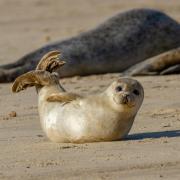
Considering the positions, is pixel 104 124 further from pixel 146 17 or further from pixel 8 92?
pixel 146 17

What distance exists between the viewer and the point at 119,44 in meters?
11.0

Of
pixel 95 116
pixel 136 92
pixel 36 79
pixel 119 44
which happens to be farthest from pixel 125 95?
pixel 119 44

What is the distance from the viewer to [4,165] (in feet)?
17.4

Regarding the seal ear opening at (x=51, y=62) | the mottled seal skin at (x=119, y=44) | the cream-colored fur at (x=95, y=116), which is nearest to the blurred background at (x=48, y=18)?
the mottled seal skin at (x=119, y=44)

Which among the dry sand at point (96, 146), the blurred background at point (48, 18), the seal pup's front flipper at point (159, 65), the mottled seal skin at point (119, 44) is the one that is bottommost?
the dry sand at point (96, 146)

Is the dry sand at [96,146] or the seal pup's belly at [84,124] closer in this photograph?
the dry sand at [96,146]

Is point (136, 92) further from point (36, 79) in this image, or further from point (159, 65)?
point (159, 65)

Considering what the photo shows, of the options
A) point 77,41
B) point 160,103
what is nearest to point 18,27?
point 77,41

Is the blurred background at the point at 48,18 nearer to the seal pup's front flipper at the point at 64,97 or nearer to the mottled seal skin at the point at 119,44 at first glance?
the mottled seal skin at the point at 119,44

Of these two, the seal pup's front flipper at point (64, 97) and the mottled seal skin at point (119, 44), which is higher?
the mottled seal skin at point (119, 44)

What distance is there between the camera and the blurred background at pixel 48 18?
43.6ft

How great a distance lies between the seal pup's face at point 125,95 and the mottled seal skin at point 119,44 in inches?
184

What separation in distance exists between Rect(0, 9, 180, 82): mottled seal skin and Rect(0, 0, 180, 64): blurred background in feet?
2.81

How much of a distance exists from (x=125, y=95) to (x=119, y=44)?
534 cm
